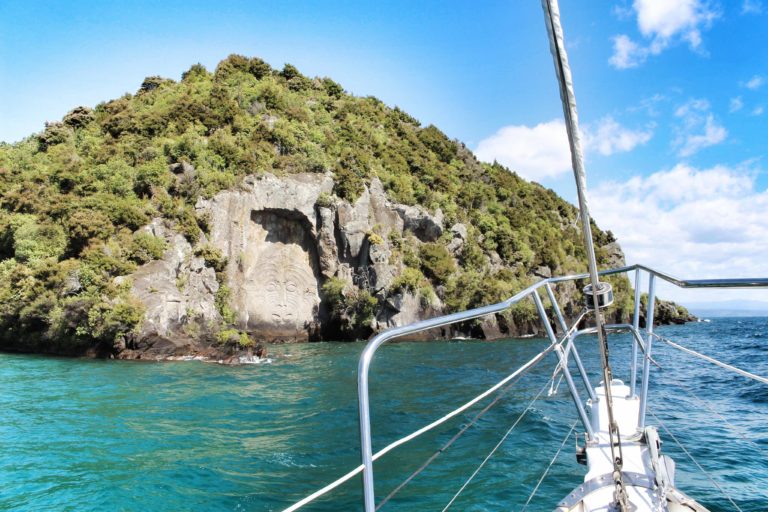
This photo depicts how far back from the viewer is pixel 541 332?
36.4 meters

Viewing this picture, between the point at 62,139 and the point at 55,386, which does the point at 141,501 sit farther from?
the point at 62,139

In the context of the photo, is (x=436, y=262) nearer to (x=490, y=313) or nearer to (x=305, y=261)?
(x=305, y=261)

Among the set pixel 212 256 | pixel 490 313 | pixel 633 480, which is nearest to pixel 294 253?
pixel 212 256

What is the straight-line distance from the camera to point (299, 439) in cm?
870

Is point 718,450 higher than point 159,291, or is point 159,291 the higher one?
point 159,291

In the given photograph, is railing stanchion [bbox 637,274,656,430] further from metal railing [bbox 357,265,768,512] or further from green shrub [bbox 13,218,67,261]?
green shrub [bbox 13,218,67,261]

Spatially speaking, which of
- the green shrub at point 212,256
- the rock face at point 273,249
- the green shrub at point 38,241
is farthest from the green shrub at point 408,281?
the green shrub at point 38,241

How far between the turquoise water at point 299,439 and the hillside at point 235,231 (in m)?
8.15

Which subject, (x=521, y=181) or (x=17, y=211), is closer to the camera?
(x=17, y=211)

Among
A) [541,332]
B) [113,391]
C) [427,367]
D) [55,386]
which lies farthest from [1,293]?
[541,332]

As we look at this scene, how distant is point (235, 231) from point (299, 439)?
24.4 meters

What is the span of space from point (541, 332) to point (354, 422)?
Answer: 98.2 ft

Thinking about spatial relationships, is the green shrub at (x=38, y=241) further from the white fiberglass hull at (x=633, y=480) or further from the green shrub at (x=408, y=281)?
the white fiberglass hull at (x=633, y=480)

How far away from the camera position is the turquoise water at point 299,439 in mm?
6172
